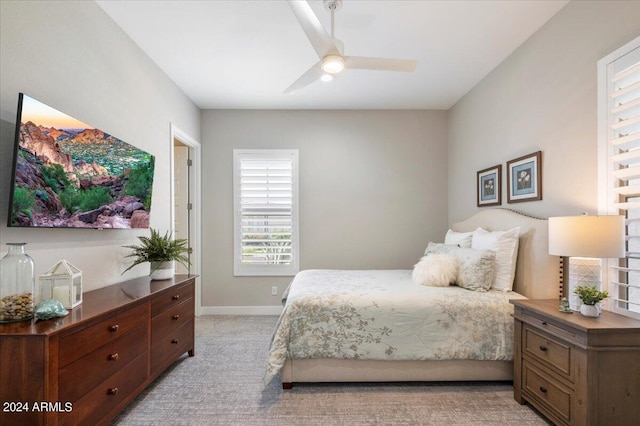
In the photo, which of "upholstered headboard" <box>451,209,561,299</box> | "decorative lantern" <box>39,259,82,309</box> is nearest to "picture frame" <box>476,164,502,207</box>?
"upholstered headboard" <box>451,209,561,299</box>

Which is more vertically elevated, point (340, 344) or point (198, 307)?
point (340, 344)

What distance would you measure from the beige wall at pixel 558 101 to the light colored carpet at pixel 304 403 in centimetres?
155

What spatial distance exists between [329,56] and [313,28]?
0.72ft

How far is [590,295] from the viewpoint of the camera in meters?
1.79

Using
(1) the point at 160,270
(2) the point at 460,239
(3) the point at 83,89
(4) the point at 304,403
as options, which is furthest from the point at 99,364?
(2) the point at 460,239

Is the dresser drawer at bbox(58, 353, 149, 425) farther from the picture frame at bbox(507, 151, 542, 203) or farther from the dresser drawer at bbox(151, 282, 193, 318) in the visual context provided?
the picture frame at bbox(507, 151, 542, 203)

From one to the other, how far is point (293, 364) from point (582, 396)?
1784 mm

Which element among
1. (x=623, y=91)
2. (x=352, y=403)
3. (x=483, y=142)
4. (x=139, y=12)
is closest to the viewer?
(x=623, y=91)

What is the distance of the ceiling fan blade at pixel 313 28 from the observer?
5.70ft

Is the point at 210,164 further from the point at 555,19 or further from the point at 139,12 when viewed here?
the point at 555,19

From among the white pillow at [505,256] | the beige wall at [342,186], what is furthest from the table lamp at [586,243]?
the beige wall at [342,186]

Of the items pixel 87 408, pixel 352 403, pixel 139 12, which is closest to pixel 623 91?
pixel 352 403

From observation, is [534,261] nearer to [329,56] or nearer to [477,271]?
[477,271]

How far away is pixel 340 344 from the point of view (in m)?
2.34
